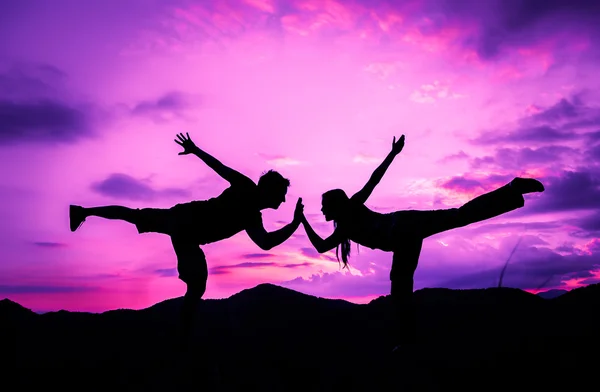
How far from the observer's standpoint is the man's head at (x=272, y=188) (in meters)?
5.41

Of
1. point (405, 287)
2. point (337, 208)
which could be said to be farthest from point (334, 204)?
point (405, 287)

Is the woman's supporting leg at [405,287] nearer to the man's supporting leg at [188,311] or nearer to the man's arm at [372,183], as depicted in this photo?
the man's arm at [372,183]

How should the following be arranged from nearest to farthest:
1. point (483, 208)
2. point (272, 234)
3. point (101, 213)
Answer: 1. point (483, 208)
2. point (272, 234)
3. point (101, 213)

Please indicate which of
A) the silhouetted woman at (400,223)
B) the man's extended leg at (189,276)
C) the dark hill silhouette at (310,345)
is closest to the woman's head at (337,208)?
the silhouetted woman at (400,223)

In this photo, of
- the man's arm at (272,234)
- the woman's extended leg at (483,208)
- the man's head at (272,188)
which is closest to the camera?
the woman's extended leg at (483,208)

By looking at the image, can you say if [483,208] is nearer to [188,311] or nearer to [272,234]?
[272,234]

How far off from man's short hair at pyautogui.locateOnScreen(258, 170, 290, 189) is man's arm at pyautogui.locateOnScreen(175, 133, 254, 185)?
0.67ft

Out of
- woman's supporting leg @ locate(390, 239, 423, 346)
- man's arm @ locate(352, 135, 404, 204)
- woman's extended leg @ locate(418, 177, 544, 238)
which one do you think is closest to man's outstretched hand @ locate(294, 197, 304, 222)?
man's arm @ locate(352, 135, 404, 204)

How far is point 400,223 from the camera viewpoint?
16.1 feet

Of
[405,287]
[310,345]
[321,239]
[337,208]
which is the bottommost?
[310,345]

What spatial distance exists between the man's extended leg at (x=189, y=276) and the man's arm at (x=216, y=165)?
3.40 feet

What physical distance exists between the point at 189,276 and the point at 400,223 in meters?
2.67

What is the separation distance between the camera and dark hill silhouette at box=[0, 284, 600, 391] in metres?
4.09

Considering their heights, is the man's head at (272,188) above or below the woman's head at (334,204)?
above
